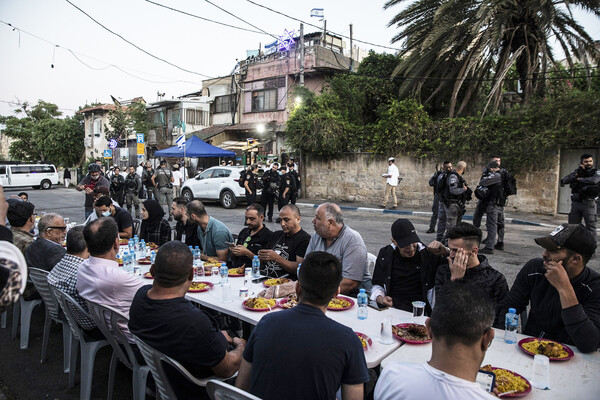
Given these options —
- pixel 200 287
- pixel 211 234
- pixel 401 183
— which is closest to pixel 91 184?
pixel 211 234

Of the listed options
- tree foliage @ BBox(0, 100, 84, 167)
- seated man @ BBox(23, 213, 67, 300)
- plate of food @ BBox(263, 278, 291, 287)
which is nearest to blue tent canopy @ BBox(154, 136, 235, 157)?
seated man @ BBox(23, 213, 67, 300)

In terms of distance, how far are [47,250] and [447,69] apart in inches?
689

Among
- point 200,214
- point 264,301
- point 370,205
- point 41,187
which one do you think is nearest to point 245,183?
point 370,205

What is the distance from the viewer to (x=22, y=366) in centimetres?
413

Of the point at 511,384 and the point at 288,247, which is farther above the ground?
the point at 288,247

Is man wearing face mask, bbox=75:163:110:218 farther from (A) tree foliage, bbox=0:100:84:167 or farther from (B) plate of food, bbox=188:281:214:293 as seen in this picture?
(A) tree foliage, bbox=0:100:84:167

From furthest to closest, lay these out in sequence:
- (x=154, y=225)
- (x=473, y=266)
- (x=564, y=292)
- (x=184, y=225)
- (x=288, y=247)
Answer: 1. (x=154, y=225)
2. (x=184, y=225)
3. (x=288, y=247)
4. (x=473, y=266)
5. (x=564, y=292)

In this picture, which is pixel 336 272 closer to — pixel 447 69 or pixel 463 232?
pixel 463 232

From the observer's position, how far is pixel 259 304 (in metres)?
3.48

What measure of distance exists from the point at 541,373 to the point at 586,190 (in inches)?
280

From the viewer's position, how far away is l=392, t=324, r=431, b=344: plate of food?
2832 millimetres

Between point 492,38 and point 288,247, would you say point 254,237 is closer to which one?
point 288,247

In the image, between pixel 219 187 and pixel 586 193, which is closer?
pixel 586 193

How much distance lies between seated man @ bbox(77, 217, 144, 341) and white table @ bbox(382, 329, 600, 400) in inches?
87.7
